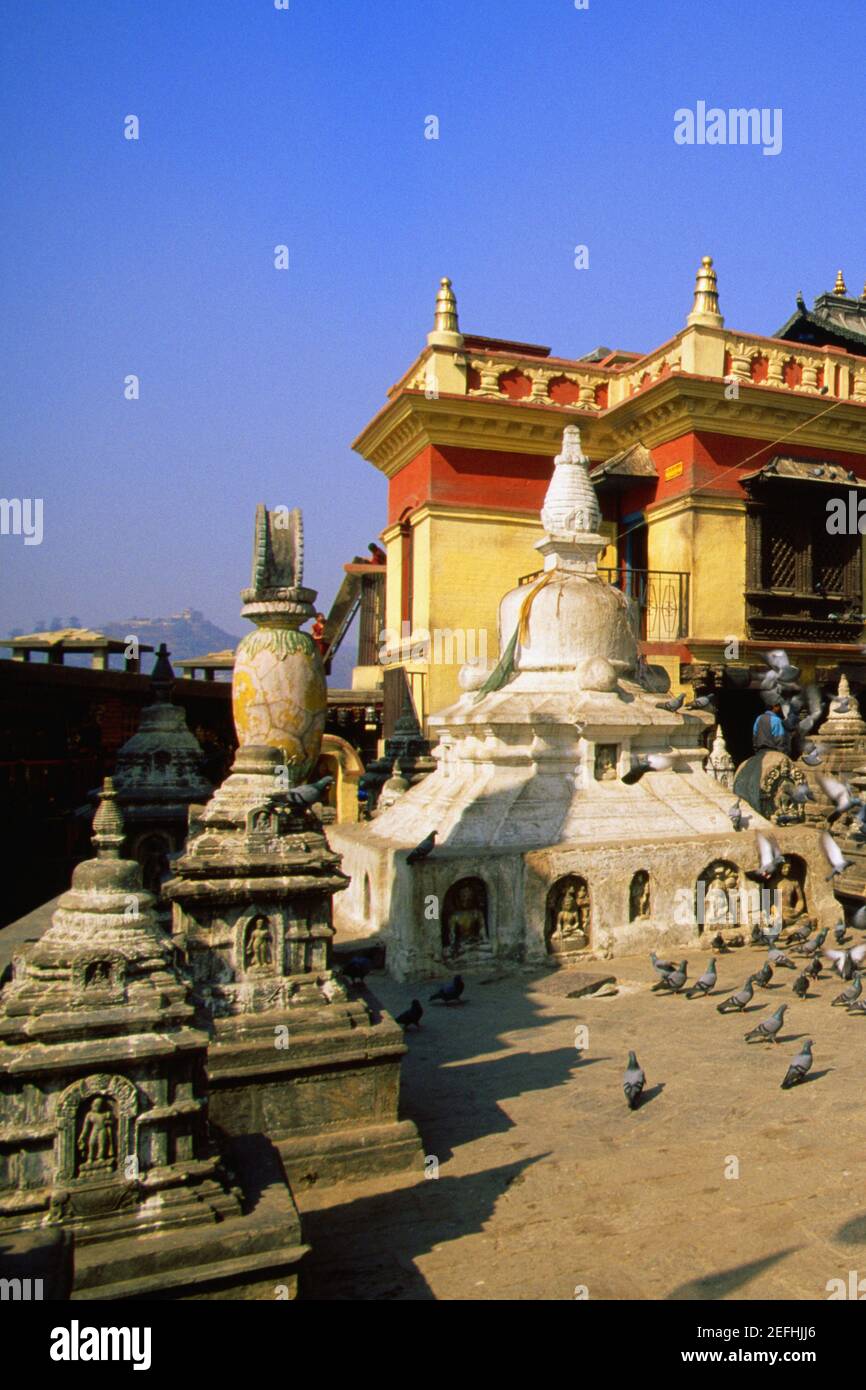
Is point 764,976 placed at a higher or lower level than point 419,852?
lower

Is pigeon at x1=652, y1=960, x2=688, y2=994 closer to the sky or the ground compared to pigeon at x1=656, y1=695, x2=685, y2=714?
closer to the ground

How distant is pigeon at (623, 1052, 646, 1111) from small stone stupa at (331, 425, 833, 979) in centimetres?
328

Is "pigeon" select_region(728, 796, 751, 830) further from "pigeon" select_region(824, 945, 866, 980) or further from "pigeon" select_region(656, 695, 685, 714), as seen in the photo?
"pigeon" select_region(824, 945, 866, 980)

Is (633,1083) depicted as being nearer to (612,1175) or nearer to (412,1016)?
(612,1175)

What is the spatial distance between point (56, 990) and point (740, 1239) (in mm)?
3119

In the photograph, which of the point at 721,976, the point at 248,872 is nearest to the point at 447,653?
the point at 721,976

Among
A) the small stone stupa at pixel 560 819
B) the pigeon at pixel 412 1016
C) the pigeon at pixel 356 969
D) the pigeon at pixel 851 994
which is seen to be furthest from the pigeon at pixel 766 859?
the pigeon at pixel 356 969

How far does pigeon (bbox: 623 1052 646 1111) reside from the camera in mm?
5758

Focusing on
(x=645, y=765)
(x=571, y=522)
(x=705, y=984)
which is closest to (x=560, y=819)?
(x=645, y=765)

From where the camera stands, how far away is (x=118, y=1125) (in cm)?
367

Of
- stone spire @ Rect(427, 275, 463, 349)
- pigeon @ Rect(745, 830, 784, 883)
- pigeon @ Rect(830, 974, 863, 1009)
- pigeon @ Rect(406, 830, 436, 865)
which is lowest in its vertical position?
pigeon @ Rect(830, 974, 863, 1009)

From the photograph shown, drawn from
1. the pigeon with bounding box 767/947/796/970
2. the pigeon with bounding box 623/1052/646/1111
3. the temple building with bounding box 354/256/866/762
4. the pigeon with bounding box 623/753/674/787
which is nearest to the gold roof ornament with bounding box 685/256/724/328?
the temple building with bounding box 354/256/866/762

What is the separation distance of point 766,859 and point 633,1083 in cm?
456

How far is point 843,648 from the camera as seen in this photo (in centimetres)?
1988
